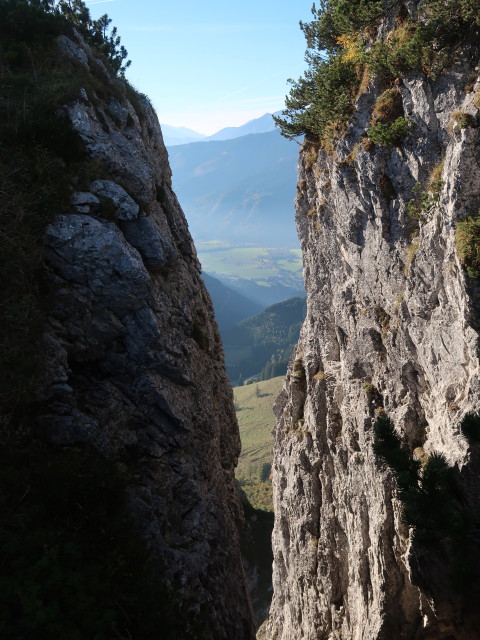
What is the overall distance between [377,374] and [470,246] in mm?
10449

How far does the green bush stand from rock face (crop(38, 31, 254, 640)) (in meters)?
11.7

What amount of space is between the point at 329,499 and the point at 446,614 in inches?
464

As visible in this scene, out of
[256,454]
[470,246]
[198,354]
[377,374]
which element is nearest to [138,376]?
[198,354]

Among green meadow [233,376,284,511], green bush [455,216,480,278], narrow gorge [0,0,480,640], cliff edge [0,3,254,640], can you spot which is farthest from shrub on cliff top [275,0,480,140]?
green meadow [233,376,284,511]

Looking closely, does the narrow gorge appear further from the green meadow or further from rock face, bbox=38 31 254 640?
the green meadow

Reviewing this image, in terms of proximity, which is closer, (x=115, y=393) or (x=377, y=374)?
(x=115, y=393)

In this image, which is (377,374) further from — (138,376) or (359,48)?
(359,48)

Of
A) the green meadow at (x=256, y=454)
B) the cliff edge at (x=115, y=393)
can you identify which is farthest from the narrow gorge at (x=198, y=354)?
the green meadow at (x=256, y=454)

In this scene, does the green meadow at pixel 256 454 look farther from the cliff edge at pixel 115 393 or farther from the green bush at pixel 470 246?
the green bush at pixel 470 246

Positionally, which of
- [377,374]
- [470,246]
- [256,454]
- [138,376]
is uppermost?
[470,246]

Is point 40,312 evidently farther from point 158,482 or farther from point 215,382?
point 215,382

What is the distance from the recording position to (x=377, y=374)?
83.2 ft

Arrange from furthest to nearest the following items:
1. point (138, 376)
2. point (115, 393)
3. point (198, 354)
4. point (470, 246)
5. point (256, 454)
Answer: point (256, 454) < point (198, 354) < point (470, 246) < point (138, 376) < point (115, 393)

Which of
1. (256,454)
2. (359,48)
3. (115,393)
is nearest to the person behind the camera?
(115,393)
